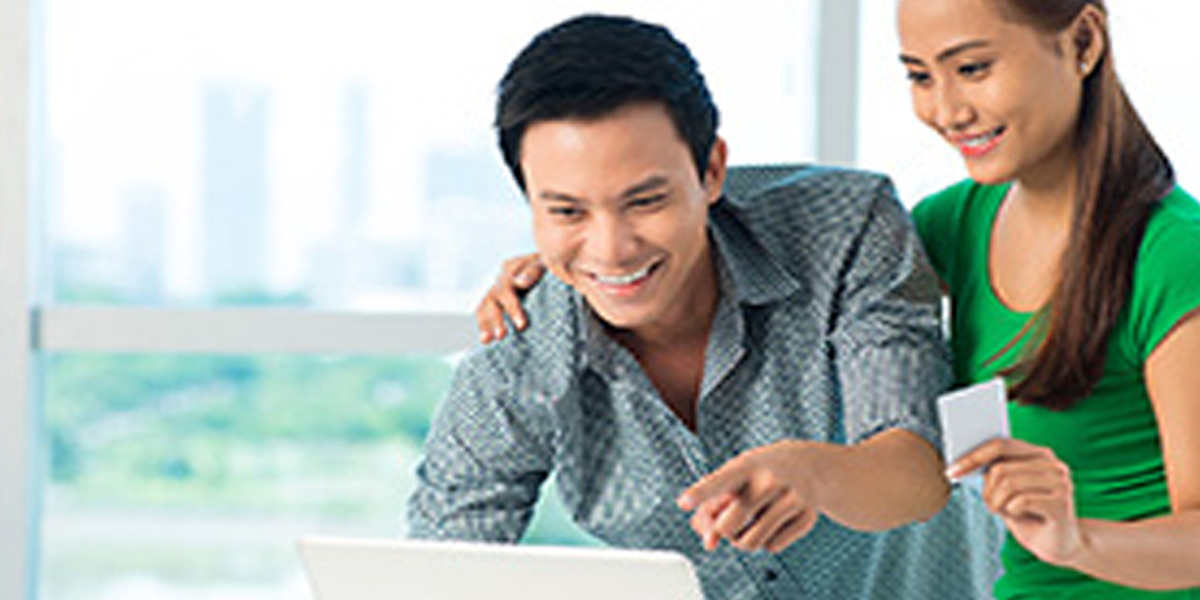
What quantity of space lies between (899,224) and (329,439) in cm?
167

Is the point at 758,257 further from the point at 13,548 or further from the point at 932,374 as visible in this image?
the point at 13,548

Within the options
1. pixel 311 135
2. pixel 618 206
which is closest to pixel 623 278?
pixel 618 206

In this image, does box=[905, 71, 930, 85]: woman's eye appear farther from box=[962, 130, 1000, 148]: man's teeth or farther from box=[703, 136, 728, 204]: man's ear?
box=[703, 136, 728, 204]: man's ear

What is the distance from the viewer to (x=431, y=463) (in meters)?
1.80

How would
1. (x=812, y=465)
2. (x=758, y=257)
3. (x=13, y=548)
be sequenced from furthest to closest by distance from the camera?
(x=13, y=548), (x=758, y=257), (x=812, y=465)

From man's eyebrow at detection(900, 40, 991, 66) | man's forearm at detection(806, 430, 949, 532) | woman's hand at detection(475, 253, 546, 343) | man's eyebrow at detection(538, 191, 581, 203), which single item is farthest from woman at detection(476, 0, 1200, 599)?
woman's hand at detection(475, 253, 546, 343)

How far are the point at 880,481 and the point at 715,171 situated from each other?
394 mm

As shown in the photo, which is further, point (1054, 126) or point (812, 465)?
point (1054, 126)

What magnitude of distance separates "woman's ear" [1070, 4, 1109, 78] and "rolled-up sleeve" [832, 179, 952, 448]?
0.27m

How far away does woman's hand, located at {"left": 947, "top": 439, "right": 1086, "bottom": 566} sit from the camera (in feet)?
4.40

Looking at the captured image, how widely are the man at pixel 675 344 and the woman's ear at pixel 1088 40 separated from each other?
27 centimetres

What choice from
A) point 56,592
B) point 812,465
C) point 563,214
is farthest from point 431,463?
point 56,592

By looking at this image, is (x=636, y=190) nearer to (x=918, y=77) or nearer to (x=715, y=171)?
(x=715, y=171)

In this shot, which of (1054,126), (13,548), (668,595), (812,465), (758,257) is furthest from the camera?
(13,548)
